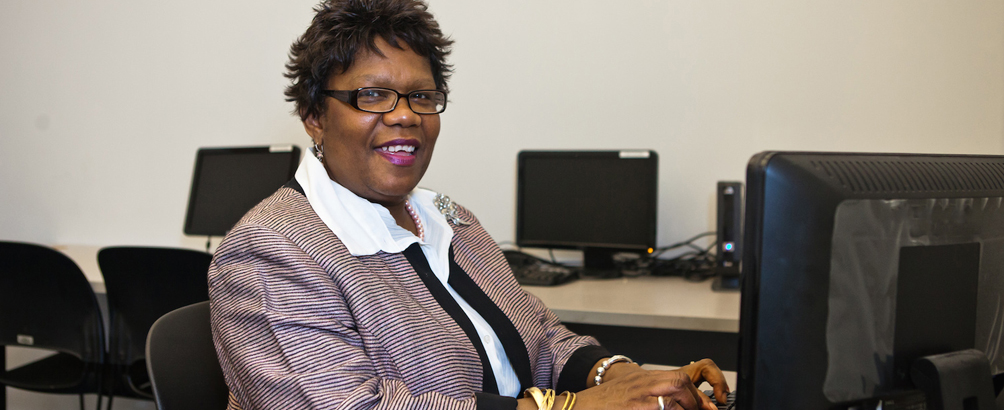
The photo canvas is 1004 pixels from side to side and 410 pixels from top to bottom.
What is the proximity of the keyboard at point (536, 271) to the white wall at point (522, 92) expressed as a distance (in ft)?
0.74

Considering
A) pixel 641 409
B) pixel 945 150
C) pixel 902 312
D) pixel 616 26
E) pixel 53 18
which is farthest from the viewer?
pixel 53 18

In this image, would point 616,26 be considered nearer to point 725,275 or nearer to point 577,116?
point 577,116

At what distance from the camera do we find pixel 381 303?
3.40 feet

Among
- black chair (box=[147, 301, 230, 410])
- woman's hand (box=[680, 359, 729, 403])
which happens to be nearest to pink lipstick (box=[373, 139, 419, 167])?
black chair (box=[147, 301, 230, 410])

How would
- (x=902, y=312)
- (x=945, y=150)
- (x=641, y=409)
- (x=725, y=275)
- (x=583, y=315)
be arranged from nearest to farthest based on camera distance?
(x=902, y=312) < (x=641, y=409) < (x=583, y=315) < (x=725, y=275) < (x=945, y=150)

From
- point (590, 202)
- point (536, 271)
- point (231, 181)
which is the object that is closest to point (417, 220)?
point (536, 271)

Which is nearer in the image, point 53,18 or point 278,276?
point 278,276

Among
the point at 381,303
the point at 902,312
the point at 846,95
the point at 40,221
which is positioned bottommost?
the point at 40,221

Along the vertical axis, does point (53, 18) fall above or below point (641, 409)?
above

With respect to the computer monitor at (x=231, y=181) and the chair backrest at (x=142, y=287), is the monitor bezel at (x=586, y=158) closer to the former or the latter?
the computer monitor at (x=231, y=181)

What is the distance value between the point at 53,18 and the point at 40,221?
0.94 metres

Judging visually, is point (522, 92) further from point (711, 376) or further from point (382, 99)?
point (711, 376)

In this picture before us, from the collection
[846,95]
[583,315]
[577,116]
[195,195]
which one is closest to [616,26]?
[577,116]

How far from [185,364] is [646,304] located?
3.96ft
